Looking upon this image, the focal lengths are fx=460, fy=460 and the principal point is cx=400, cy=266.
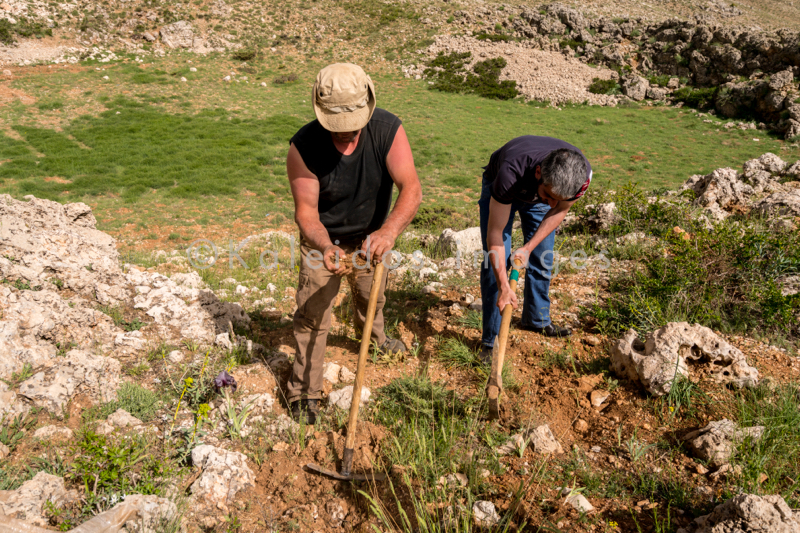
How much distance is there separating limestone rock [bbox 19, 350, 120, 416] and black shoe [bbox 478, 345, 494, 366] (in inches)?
96.4

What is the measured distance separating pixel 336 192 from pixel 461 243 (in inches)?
146

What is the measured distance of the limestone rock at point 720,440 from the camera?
2275 millimetres

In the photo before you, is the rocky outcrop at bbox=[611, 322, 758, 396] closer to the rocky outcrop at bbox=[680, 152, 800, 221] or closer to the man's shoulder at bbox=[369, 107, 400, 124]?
the man's shoulder at bbox=[369, 107, 400, 124]

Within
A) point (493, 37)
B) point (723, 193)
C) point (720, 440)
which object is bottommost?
point (720, 440)

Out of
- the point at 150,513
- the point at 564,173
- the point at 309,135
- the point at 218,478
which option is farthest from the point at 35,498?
the point at 564,173

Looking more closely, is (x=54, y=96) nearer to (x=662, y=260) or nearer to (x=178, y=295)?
(x=178, y=295)

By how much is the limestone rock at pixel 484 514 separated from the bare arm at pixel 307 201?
1.44 m

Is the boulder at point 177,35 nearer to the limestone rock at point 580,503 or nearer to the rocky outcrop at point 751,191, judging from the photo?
the rocky outcrop at point 751,191

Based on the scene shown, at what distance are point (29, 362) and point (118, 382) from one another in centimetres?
49

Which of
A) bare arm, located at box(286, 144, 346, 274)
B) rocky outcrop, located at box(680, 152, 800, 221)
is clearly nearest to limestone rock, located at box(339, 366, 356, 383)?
bare arm, located at box(286, 144, 346, 274)

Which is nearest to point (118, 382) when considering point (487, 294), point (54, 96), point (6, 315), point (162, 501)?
point (6, 315)

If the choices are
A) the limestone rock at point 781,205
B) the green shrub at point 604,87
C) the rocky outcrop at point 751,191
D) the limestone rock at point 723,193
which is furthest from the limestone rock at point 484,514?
the green shrub at point 604,87

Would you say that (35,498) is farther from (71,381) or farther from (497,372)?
(497,372)

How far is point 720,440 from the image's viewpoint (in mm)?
2307
